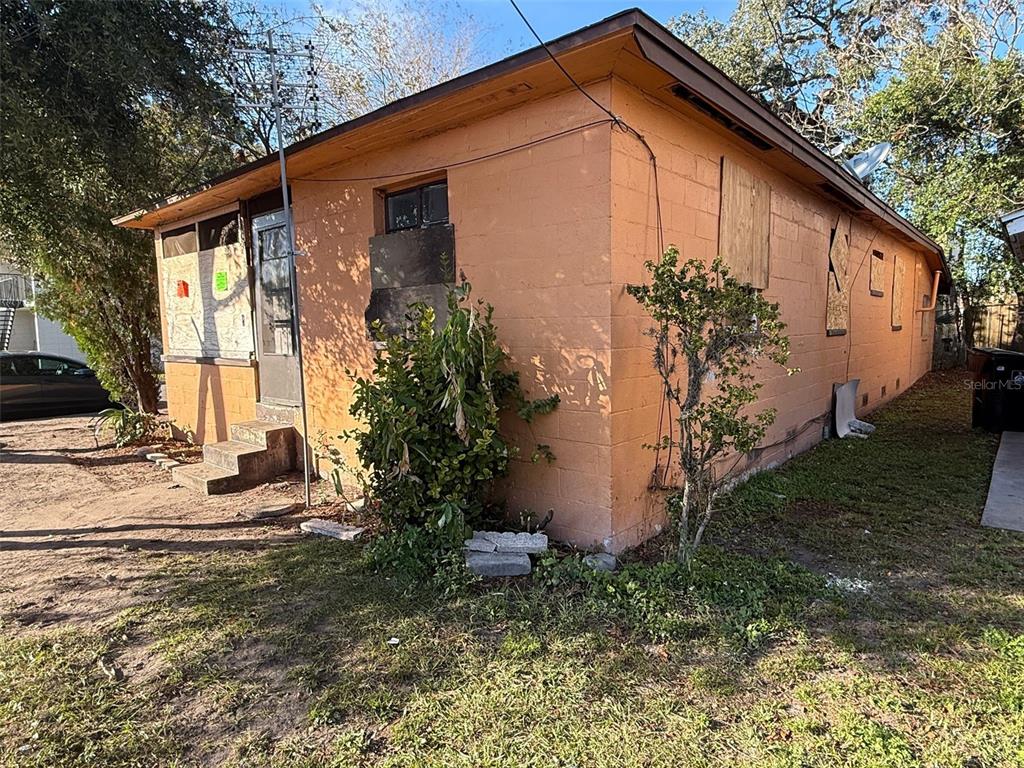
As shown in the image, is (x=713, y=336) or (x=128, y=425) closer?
(x=713, y=336)

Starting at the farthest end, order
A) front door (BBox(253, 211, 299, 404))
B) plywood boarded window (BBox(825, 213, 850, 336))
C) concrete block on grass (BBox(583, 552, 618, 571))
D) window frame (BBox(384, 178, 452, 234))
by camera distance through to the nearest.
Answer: plywood boarded window (BBox(825, 213, 850, 336)) < front door (BBox(253, 211, 299, 404)) < window frame (BBox(384, 178, 452, 234)) < concrete block on grass (BBox(583, 552, 618, 571))

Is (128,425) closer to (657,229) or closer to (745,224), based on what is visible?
(657,229)

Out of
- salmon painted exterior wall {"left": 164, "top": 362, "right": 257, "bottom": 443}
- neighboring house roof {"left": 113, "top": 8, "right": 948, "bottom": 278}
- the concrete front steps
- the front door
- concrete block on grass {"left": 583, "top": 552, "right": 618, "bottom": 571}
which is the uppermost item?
neighboring house roof {"left": 113, "top": 8, "right": 948, "bottom": 278}

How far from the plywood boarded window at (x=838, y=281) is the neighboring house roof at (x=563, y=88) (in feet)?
4.21

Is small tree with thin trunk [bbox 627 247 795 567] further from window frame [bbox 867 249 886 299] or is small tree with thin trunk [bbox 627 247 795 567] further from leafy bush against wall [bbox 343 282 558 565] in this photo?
window frame [bbox 867 249 886 299]

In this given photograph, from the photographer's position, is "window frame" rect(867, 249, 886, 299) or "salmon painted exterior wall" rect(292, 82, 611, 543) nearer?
"salmon painted exterior wall" rect(292, 82, 611, 543)

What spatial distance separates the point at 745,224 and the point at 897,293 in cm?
777

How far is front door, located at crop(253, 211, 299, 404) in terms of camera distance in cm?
628

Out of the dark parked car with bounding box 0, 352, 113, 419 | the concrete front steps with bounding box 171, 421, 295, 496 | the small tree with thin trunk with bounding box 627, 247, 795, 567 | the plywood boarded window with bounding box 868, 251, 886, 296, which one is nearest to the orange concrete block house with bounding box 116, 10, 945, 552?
the concrete front steps with bounding box 171, 421, 295, 496

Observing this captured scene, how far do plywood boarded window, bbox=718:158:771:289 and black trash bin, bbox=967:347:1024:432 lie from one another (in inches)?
168

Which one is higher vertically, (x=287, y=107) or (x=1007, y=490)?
(x=287, y=107)

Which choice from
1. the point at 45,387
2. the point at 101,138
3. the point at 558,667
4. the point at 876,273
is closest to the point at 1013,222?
the point at 876,273

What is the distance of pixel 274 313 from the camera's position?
6508 millimetres

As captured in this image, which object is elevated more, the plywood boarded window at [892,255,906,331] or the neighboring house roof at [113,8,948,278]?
the neighboring house roof at [113,8,948,278]
